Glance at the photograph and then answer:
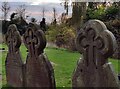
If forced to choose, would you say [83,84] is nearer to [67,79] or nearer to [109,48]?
[109,48]

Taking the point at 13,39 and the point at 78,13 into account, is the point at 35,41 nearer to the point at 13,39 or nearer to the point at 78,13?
the point at 13,39

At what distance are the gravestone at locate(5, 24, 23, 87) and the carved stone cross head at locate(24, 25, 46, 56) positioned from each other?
0.60 meters

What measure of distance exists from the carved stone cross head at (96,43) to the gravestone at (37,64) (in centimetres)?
106

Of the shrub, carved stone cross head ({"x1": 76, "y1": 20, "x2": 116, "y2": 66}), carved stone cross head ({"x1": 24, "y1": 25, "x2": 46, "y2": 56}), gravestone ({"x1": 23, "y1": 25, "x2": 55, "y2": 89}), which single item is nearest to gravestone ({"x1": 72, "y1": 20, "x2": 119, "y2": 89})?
carved stone cross head ({"x1": 76, "y1": 20, "x2": 116, "y2": 66})

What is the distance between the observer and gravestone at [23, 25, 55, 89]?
696 cm

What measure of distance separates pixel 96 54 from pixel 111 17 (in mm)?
16419

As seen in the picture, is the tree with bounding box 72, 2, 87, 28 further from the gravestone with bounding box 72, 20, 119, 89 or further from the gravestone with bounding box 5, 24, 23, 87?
the gravestone with bounding box 72, 20, 119, 89

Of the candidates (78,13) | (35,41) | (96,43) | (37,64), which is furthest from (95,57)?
(78,13)

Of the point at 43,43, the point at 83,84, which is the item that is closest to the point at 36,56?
the point at 43,43

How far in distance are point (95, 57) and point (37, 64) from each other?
1669 millimetres

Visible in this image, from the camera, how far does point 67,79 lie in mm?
9359

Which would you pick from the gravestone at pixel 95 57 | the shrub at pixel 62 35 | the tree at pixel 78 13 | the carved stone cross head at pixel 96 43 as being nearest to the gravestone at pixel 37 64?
the gravestone at pixel 95 57

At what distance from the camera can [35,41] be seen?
24.1 ft

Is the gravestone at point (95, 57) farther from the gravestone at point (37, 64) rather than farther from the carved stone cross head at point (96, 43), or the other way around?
the gravestone at point (37, 64)
